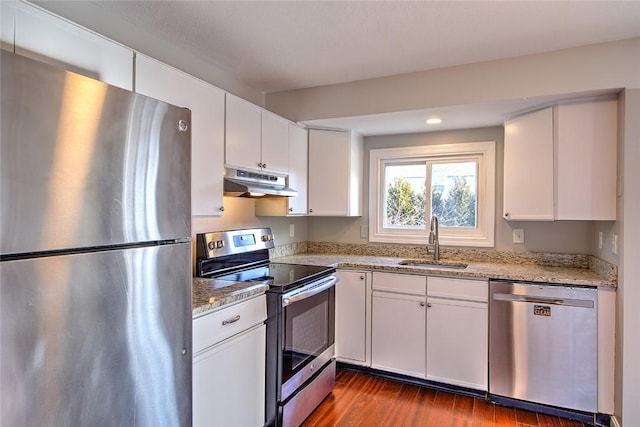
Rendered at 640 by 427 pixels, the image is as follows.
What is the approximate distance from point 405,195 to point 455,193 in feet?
1.45

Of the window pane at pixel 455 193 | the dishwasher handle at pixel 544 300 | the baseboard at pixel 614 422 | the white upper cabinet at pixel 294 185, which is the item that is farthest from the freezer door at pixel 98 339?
the window pane at pixel 455 193

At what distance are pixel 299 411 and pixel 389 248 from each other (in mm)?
1670

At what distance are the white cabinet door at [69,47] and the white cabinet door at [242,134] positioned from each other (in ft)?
2.21

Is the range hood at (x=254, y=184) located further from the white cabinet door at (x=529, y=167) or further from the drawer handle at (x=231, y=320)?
the white cabinet door at (x=529, y=167)

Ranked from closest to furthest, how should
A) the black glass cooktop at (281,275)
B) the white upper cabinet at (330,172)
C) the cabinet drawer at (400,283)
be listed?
the black glass cooktop at (281,275) → the cabinet drawer at (400,283) → the white upper cabinet at (330,172)

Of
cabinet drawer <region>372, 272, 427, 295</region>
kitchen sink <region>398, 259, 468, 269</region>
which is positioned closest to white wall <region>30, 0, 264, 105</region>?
cabinet drawer <region>372, 272, 427, 295</region>

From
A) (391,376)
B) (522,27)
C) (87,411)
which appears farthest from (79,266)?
(391,376)

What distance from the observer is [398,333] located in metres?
2.82

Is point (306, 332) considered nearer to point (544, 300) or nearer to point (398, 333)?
point (398, 333)

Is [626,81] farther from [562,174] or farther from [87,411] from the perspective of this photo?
[87,411]

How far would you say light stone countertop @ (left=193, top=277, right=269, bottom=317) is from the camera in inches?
63.5

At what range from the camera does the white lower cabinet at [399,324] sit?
275 centimetres

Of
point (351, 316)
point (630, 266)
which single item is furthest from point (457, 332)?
point (630, 266)

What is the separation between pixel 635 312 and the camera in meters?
2.10
